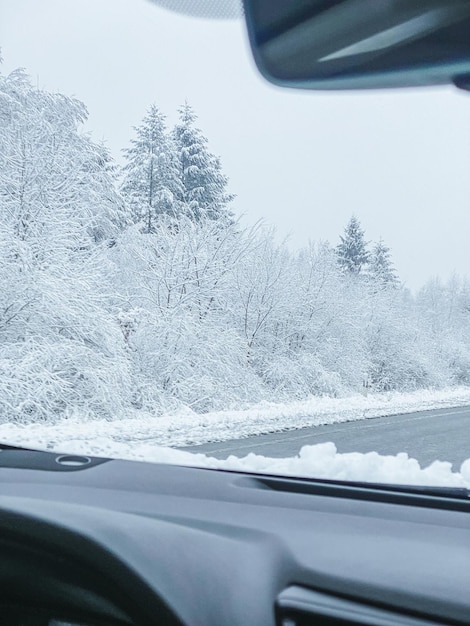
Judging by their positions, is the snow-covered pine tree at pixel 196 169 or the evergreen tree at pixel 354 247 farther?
the snow-covered pine tree at pixel 196 169

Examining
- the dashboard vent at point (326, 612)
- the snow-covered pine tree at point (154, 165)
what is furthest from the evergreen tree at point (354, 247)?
the dashboard vent at point (326, 612)

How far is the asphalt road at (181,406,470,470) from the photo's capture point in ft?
8.94

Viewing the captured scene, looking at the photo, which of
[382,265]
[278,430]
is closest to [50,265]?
[278,430]

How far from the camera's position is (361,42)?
3.80 feet

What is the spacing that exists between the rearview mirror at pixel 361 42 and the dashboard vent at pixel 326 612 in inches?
36.1

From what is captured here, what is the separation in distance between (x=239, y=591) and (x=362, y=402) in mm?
2266

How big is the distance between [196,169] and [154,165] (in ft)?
0.52

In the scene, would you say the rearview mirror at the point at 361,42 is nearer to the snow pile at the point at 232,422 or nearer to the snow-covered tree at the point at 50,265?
the snow pile at the point at 232,422

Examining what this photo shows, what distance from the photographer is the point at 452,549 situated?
1.30 meters

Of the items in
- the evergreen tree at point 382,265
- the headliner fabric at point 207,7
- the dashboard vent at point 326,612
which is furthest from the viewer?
the evergreen tree at point 382,265

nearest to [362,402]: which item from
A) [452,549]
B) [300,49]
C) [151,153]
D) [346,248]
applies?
[346,248]

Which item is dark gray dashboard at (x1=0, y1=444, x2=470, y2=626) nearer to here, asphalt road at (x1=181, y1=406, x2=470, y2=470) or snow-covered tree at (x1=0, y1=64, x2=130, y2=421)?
asphalt road at (x1=181, y1=406, x2=470, y2=470)

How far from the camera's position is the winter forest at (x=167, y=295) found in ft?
8.69

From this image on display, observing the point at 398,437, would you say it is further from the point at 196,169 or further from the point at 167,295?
the point at 167,295
